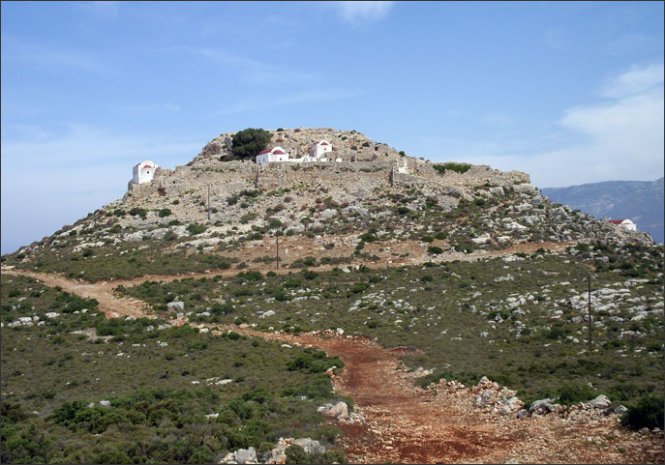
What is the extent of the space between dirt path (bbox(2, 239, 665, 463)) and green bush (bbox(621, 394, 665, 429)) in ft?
1.06

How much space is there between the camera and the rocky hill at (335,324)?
15.5 m

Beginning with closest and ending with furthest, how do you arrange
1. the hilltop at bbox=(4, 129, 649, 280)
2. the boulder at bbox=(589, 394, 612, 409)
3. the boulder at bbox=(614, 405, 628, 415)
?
the boulder at bbox=(614, 405, 628, 415), the boulder at bbox=(589, 394, 612, 409), the hilltop at bbox=(4, 129, 649, 280)

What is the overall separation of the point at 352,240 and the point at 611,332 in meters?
29.3

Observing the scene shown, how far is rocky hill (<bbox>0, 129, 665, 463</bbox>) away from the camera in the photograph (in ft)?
50.9

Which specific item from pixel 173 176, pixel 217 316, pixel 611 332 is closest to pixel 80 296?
pixel 217 316

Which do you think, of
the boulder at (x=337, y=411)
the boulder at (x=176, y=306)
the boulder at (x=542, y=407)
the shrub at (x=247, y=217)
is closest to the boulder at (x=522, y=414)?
the boulder at (x=542, y=407)

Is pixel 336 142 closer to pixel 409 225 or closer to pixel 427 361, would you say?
pixel 409 225

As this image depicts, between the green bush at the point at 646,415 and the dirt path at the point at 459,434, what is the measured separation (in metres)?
0.32

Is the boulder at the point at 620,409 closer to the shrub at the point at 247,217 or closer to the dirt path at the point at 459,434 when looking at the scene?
the dirt path at the point at 459,434

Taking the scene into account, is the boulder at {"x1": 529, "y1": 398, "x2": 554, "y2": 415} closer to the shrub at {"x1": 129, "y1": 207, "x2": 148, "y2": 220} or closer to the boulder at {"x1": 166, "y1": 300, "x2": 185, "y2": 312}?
the boulder at {"x1": 166, "y1": 300, "x2": 185, "y2": 312}

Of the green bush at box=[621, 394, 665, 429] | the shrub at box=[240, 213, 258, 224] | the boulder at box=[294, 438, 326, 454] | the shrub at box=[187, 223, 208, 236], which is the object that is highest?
the shrub at box=[240, 213, 258, 224]

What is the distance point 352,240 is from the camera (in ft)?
172

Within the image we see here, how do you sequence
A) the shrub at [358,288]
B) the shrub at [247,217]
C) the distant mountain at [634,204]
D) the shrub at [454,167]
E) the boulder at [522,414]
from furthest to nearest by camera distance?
the distant mountain at [634,204] → the shrub at [454,167] → the shrub at [247,217] → the shrub at [358,288] → the boulder at [522,414]

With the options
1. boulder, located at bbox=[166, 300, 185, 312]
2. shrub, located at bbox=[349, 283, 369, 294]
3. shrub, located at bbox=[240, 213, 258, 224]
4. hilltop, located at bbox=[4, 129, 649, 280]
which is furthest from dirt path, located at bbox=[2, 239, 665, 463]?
shrub, located at bbox=[240, 213, 258, 224]
